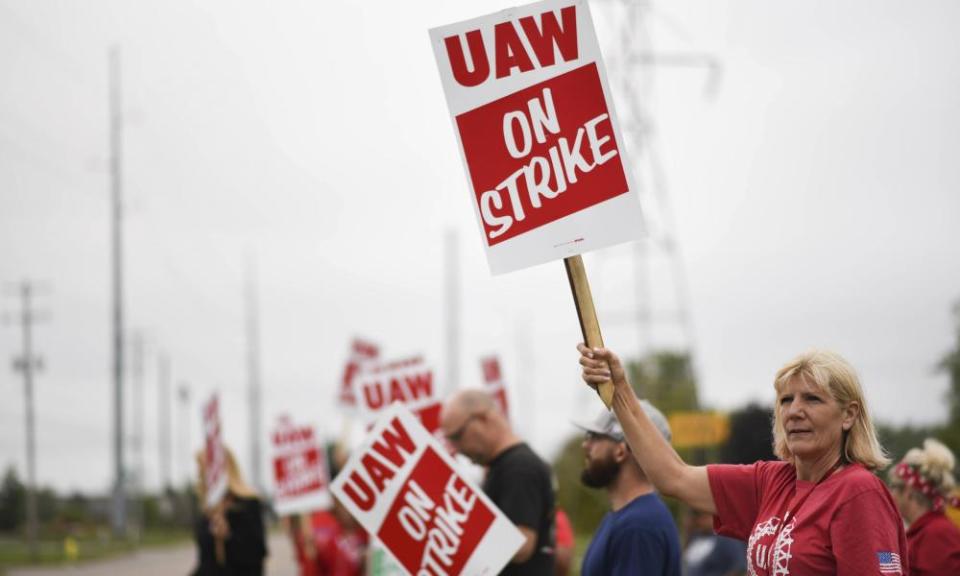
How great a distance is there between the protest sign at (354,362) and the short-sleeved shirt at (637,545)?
1122cm

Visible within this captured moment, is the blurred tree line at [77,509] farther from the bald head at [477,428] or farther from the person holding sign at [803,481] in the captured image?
the person holding sign at [803,481]

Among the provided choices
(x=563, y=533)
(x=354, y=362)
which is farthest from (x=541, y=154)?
(x=354, y=362)

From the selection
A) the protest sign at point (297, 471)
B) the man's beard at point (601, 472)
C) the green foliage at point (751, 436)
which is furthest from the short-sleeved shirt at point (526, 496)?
the protest sign at point (297, 471)

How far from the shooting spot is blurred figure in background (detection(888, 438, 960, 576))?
584cm

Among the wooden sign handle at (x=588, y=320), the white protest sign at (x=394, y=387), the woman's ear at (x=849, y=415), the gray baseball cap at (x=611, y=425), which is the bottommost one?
the woman's ear at (x=849, y=415)

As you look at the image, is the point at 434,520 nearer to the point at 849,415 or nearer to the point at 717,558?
the point at 849,415

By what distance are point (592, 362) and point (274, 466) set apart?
10.3m

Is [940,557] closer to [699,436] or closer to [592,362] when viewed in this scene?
[592,362]

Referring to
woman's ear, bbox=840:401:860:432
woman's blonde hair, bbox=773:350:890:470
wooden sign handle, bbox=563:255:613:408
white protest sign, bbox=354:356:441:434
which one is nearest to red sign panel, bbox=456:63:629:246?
wooden sign handle, bbox=563:255:613:408

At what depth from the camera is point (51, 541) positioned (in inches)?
2603

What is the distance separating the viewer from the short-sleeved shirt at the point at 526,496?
679 cm

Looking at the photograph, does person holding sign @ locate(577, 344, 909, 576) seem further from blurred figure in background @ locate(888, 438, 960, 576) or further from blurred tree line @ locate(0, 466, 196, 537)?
blurred tree line @ locate(0, 466, 196, 537)

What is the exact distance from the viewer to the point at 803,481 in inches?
163

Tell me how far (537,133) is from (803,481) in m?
1.42
